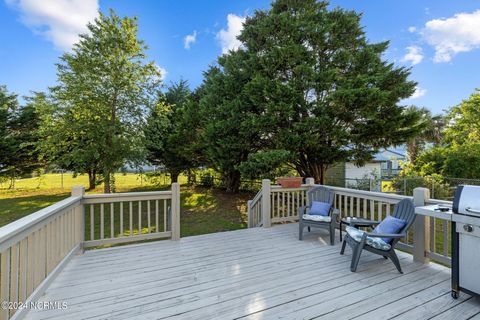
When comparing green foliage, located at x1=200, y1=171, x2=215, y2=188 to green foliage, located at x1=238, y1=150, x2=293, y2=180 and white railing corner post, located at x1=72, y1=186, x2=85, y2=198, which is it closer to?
green foliage, located at x1=238, y1=150, x2=293, y2=180

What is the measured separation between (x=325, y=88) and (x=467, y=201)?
6061mm

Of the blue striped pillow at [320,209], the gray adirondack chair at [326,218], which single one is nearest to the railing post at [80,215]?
the gray adirondack chair at [326,218]

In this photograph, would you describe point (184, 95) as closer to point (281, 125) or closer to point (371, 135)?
point (281, 125)

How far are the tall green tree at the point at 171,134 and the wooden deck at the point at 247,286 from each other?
6064 mm

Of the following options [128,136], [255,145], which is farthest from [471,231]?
[128,136]

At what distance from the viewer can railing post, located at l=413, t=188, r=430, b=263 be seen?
9.94 ft

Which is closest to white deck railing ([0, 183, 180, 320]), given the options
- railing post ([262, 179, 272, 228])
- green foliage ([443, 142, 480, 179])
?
railing post ([262, 179, 272, 228])

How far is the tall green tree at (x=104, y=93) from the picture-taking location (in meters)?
7.39

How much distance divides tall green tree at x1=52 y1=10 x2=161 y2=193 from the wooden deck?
5.24 meters

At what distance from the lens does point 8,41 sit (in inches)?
269

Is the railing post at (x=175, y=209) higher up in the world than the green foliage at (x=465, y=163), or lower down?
lower down

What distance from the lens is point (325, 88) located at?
24.8ft

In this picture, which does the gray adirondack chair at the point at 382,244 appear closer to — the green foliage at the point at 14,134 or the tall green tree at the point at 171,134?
the tall green tree at the point at 171,134

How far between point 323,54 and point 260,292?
838 centimetres
